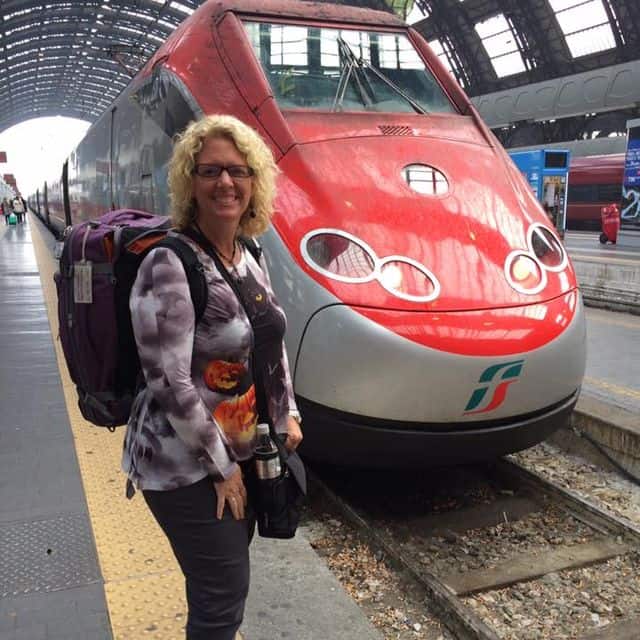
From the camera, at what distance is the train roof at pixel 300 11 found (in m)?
4.13

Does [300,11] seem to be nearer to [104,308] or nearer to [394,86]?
[394,86]

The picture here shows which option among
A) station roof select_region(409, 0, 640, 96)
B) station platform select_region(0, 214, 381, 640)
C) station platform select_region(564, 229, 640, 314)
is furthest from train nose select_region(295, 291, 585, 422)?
station roof select_region(409, 0, 640, 96)

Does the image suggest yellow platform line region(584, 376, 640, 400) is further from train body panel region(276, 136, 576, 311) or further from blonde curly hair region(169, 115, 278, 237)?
blonde curly hair region(169, 115, 278, 237)

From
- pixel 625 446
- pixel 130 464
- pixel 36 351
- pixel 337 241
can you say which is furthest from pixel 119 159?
pixel 130 464

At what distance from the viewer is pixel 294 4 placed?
440 cm

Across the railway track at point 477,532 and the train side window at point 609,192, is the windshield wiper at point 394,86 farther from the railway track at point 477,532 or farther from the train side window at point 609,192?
the train side window at point 609,192

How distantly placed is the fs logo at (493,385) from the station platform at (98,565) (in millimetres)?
887

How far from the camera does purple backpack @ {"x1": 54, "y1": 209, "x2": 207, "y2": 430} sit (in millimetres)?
1580

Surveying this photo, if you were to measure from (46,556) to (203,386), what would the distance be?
→ 1455 millimetres

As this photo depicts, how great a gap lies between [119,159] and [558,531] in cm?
474

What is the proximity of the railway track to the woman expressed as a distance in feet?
4.12

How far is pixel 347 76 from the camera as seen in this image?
4.16 meters

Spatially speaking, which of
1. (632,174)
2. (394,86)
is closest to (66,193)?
(394,86)

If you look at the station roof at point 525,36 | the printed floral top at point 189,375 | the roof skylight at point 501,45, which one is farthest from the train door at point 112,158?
the roof skylight at point 501,45
